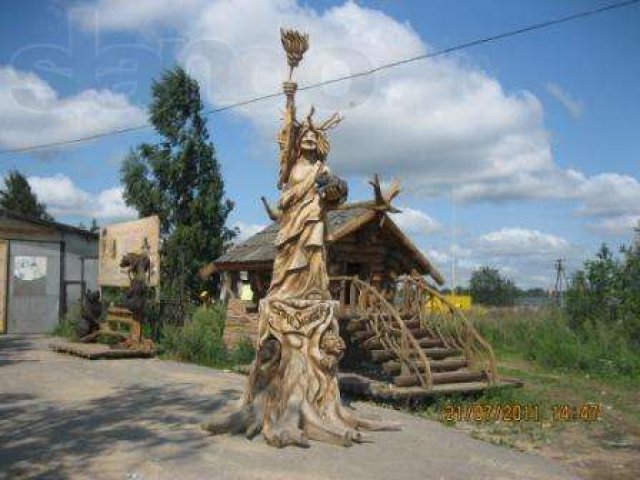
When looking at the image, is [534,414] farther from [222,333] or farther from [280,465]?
[222,333]

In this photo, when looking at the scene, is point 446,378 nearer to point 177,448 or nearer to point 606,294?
point 177,448

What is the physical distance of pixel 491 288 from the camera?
58.4m

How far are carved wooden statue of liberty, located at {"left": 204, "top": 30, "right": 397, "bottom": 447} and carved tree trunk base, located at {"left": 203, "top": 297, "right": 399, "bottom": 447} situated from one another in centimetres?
1

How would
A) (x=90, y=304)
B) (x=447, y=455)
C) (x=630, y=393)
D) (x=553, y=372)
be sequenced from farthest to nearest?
(x=90, y=304) → (x=553, y=372) → (x=630, y=393) → (x=447, y=455)

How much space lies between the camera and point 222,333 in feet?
59.8

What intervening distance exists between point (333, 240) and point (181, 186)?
1496cm

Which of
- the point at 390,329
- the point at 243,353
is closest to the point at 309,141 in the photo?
the point at 390,329

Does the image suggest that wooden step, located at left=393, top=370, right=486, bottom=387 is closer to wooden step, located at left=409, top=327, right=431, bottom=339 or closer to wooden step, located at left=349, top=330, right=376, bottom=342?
wooden step, located at left=409, top=327, right=431, bottom=339

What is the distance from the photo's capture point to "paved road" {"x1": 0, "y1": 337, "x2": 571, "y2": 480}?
592 centimetres

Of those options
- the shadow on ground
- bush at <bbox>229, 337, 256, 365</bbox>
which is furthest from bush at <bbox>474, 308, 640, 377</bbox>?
the shadow on ground

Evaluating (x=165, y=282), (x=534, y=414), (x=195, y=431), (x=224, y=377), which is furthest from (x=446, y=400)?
(x=165, y=282)

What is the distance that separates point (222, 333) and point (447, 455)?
38.8ft

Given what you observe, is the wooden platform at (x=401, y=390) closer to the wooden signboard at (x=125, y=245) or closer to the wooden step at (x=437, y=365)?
the wooden step at (x=437, y=365)

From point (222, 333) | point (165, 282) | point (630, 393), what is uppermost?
point (165, 282)
